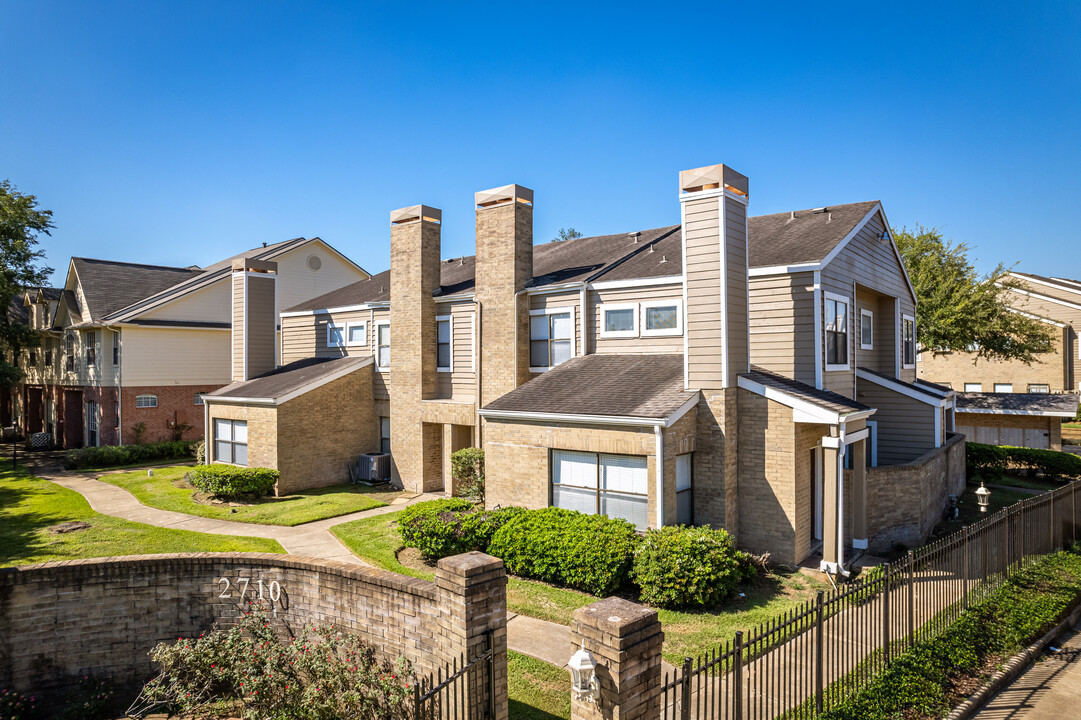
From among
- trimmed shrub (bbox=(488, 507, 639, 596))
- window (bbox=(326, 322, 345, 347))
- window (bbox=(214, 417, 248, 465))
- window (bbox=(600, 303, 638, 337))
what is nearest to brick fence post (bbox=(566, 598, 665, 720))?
trimmed shrub (bbox=(488, 507, 639, 596))

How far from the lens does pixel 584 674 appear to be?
18.2 ft

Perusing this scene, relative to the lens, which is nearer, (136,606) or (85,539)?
(136,606)

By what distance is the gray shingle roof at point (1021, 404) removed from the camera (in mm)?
23812

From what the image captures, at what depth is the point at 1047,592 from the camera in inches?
447

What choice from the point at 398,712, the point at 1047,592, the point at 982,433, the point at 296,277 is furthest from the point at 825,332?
the point at 296,277

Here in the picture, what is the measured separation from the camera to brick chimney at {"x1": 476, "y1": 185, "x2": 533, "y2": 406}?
19.0 meters

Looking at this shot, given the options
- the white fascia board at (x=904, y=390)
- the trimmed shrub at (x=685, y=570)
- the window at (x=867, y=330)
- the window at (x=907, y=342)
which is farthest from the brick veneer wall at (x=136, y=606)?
the window at (x=907, y=342)

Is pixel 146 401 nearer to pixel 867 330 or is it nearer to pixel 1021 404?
pixel 867 330

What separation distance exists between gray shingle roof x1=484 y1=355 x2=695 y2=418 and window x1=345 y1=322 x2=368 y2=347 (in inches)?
383

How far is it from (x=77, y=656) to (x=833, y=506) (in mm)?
13413

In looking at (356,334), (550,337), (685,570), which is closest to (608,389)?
(550,337)

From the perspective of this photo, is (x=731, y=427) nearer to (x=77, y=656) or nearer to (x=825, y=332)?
(x=825, y=332)

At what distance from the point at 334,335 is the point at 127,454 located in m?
10.1

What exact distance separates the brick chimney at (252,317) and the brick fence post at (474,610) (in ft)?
71.6
